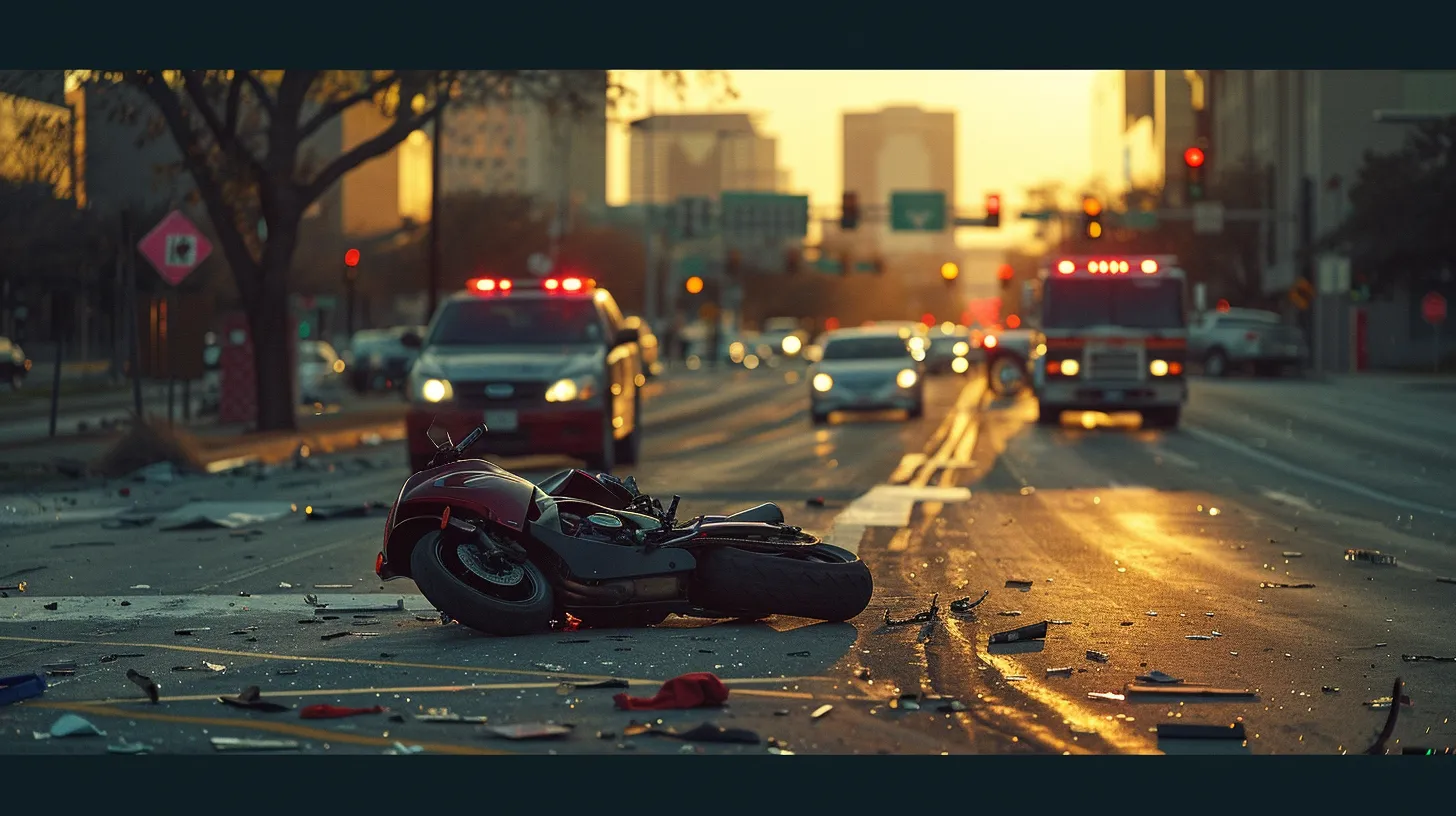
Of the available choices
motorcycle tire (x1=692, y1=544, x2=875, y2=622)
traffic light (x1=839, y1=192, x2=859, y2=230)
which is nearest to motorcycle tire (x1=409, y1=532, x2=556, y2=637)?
motorcycle tire (x1=692, y1=544, x2=875, y2=622)

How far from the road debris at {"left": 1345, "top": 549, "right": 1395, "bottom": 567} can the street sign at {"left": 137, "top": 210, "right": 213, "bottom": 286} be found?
49.4ft

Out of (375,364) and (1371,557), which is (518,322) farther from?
(375,364)

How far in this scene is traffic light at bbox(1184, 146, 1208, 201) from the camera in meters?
48.8

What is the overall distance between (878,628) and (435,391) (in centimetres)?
1151

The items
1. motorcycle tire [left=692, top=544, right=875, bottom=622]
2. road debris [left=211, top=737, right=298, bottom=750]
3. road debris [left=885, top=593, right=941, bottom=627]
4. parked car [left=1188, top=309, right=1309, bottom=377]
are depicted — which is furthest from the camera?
parked car [left=1188, top=309, right=1309, bottom=377]

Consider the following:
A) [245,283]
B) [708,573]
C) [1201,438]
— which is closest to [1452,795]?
[708,573]

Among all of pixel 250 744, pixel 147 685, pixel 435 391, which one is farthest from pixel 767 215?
pixel 250 744

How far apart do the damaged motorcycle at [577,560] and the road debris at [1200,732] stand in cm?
274

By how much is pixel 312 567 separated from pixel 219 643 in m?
3.27

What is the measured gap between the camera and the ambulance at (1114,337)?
101 feet

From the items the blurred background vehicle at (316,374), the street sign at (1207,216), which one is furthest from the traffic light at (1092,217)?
the blurred background vehicle at (316,374)

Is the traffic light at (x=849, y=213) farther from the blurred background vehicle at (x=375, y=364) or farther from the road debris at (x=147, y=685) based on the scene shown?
the road debris at (x=147, y=685)

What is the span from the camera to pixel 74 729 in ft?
23.6

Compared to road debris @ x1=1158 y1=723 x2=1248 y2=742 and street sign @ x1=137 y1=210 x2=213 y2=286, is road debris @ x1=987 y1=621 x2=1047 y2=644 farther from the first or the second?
street sign @ x1=137 y1=210 x2=213 y2=286
